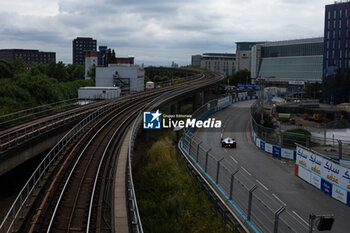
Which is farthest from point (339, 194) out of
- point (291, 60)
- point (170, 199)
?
point (291, 60)

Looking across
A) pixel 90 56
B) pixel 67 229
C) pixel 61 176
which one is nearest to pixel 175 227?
pixel 67 229

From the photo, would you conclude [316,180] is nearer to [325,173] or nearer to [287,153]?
[325,173]

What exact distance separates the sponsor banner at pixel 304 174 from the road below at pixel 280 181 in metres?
0.30

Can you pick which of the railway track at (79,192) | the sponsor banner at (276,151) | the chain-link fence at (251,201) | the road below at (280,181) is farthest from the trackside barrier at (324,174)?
the railway track at (79,192)

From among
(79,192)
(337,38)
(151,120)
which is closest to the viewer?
(79,192)

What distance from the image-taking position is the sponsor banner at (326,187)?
20.2m

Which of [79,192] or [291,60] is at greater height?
[291,60]

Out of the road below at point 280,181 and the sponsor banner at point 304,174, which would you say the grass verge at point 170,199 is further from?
the sponsor banner at point 304,174

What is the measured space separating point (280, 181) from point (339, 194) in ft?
14.2

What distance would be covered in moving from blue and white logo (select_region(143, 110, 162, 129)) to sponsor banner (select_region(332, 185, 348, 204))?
24630 mm

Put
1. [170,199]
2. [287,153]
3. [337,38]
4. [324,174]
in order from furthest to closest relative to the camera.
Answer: [337,38] < [287,153] < [324,174] < [170,199]

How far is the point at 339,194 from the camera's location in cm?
1934

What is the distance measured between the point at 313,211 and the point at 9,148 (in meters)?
19.4

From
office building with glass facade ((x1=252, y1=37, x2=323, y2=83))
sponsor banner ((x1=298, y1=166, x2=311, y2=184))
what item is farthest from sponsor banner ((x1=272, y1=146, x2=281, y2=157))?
office building with glass facade ((x1=252, y1=37, x2=323, y2=83))
